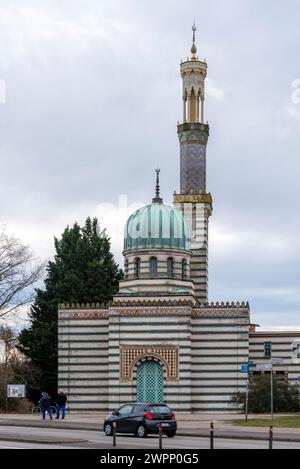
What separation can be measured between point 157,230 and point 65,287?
41.7 ft

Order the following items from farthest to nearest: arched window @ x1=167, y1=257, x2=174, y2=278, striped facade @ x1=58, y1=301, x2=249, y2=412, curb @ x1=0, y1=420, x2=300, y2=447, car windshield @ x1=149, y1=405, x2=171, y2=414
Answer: arched window @ x1=167, y1=257, x2=174, y2=278
striped facade @ x1=58, y1=301, x2=249, y2=412
car windshield @ x1=149, y1=405, x2=171, y2=414
curb @ x1=0, y1=420, x2=300, y2=447

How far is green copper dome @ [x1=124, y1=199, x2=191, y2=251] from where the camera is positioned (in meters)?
63.2

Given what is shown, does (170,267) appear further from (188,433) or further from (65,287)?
(188,433)

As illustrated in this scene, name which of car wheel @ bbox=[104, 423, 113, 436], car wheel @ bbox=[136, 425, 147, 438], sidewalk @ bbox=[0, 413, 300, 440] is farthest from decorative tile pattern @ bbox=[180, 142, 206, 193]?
car wheel @ bbox=[136, 425, 147, 438]

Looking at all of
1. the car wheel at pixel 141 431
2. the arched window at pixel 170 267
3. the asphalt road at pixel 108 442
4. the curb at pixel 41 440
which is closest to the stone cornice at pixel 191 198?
the arched window at pixel 170 267

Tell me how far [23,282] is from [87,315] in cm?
676

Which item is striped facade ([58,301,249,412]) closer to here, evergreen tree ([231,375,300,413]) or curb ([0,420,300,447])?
evergreen tree ([231,375,300,413])

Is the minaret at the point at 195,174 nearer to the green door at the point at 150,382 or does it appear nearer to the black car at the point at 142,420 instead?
the green door at the point at 150,382

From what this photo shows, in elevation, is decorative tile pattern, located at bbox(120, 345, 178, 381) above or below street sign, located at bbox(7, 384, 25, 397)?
above

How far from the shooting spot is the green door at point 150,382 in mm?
59625

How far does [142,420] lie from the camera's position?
3844 centimetres

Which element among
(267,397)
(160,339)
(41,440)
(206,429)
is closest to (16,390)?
(160,339)

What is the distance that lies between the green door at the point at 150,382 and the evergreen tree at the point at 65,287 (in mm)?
10738

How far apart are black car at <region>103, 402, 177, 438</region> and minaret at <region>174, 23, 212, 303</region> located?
1162 inches
